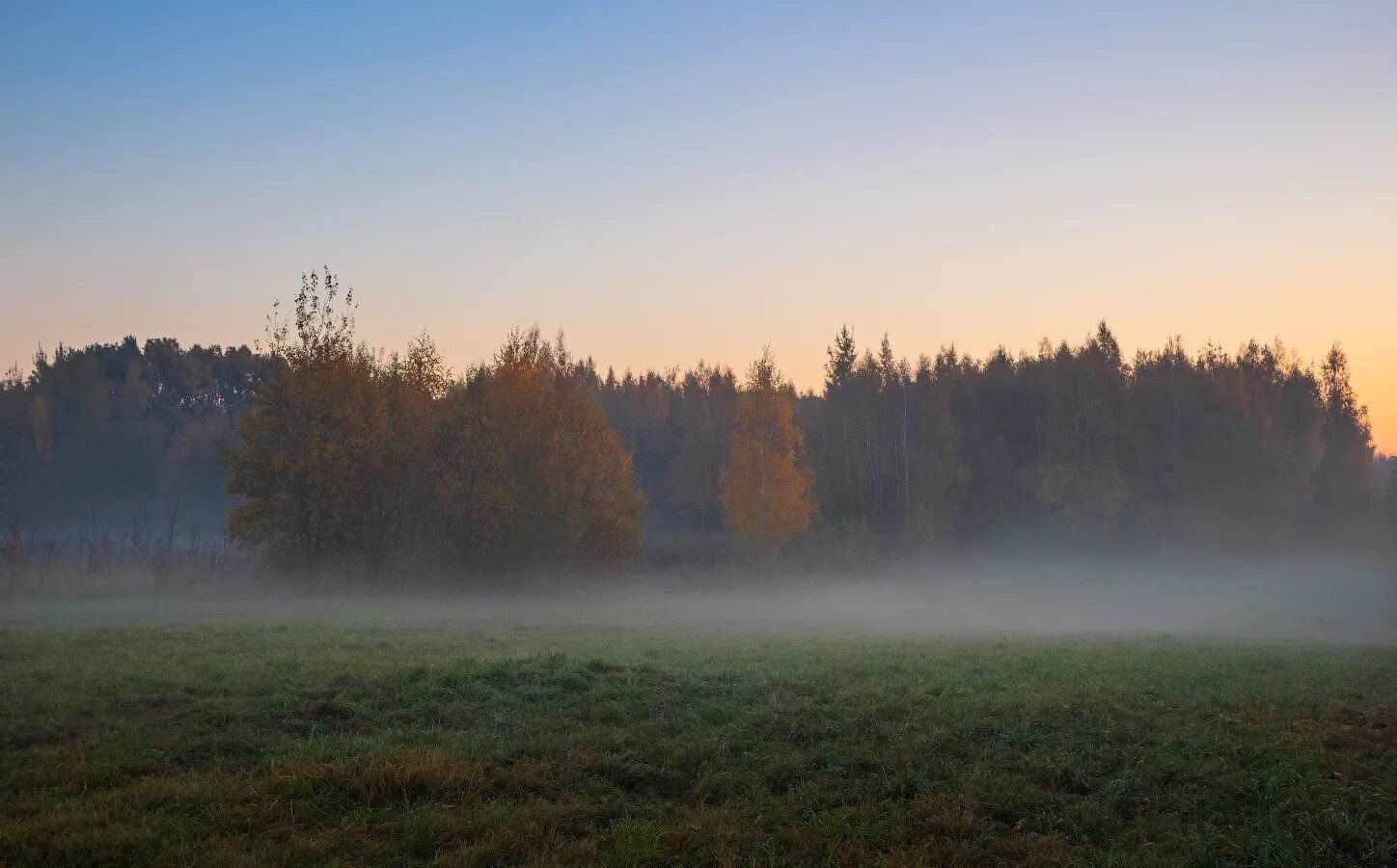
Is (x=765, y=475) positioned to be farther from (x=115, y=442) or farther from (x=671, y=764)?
(x=115, y=442)

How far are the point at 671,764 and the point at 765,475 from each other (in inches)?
1729

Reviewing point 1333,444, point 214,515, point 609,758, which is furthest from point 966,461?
point 214,515

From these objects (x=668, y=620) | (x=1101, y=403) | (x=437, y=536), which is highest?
(x=1101, y=403)

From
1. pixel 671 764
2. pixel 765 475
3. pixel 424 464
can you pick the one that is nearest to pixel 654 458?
pixel 765 475

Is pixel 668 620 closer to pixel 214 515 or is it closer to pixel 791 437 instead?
pixel 791 437

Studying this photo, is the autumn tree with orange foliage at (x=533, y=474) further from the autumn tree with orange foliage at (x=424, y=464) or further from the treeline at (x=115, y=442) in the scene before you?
the treeline at (x=115, y=442)

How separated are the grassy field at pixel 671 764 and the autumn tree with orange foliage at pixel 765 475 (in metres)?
36.3

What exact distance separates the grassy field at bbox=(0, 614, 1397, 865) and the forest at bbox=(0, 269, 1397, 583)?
87.2ft

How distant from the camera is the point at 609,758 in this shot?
993 centimetres

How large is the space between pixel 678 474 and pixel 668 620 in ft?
161

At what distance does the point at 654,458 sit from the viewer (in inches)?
3868

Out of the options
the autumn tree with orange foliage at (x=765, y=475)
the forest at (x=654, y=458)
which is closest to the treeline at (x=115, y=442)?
the forest at (x=654, y=458)

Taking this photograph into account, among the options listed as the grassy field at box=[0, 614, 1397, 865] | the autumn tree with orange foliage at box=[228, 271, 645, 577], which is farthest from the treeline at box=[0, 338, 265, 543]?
the grassy field at box=[0, 614, 1397, 865]

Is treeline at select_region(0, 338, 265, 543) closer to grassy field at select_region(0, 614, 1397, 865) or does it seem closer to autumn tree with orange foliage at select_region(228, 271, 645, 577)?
autumn tree with orange foliage at select_region(228, 271, 645, 577)
